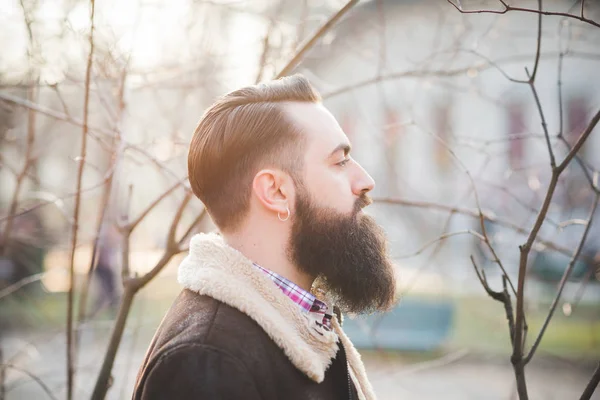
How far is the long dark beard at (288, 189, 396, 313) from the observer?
1.85 m

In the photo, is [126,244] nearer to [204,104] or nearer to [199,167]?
[199,167]

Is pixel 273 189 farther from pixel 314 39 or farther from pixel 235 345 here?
pixel 314 39

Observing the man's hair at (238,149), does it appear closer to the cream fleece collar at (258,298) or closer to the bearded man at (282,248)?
the bearded man at (282,248)

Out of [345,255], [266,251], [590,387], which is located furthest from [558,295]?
[266,251]

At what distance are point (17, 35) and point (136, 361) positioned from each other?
5923 millimetres

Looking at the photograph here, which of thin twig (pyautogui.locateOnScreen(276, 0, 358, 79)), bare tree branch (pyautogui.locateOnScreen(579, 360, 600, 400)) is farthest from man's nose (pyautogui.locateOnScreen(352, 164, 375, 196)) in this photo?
bare tree branch (pyautogui.locateOnScreen(579, 360, 600, 400))

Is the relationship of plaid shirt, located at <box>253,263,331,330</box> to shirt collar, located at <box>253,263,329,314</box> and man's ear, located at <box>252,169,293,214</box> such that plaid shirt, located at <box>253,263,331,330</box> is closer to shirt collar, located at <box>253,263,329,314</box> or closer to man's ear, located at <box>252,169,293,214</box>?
shirt collar, located at <box>253,263,329,314</box>

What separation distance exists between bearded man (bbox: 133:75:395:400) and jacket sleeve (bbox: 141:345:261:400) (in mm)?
65

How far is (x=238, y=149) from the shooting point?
184 centimetres

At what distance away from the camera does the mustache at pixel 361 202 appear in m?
1.92

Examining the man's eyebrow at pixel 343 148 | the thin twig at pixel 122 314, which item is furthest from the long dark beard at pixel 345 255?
the thin twig at pixel 122 314

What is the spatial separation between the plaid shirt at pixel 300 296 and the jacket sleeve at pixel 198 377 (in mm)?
374

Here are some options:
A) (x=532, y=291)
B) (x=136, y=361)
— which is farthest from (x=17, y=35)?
(x=532, y=291)

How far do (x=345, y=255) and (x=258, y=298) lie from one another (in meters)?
0.37
